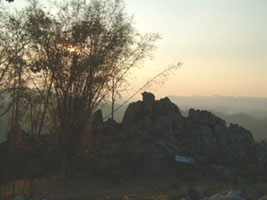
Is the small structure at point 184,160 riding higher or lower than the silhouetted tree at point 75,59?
lower

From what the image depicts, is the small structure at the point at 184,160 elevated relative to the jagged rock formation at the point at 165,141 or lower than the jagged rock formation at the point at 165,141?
lower

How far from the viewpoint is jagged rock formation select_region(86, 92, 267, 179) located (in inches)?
794

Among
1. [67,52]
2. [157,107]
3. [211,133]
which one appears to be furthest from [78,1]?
[211,133]

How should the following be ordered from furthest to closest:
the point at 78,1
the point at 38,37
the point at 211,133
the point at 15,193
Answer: the point at 211,133, the point at 78,1, the point at 38,37, the point at 15,193

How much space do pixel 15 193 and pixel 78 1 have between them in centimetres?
1107

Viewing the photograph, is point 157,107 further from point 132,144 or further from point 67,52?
point 67,52

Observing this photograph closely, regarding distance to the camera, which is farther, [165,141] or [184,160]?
[165,141]

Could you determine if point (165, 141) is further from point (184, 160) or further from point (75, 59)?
point (75, 59)

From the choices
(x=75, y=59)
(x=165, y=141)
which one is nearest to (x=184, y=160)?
(x=165, y=141)

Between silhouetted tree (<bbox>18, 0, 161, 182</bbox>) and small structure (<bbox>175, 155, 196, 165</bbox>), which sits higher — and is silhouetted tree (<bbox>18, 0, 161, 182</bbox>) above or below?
above

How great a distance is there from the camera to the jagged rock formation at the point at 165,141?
66.1ft

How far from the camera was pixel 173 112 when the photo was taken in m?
25.5

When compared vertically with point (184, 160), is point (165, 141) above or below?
above

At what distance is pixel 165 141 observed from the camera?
22469 millimetres
